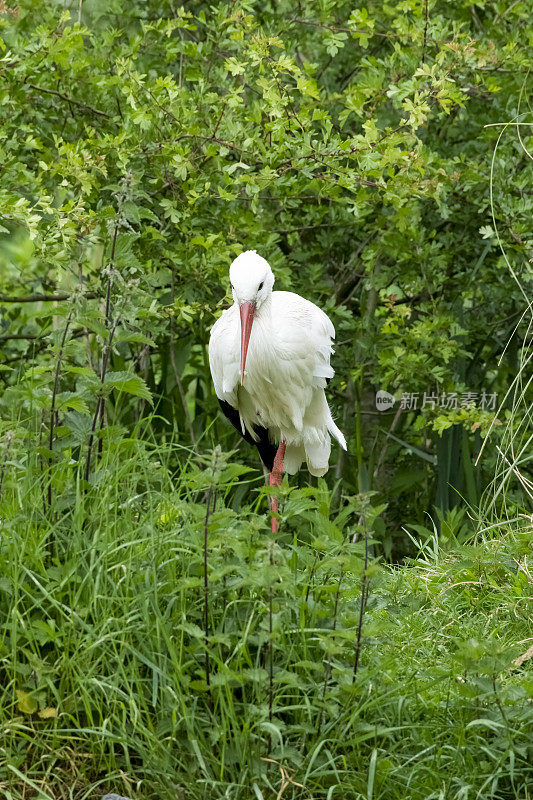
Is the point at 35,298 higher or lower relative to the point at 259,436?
higher

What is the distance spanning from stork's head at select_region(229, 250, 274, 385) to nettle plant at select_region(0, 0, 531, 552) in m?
0.32

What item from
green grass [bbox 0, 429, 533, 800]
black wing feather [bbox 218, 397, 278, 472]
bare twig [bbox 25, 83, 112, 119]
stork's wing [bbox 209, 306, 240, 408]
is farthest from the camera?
black wing feather [bbox 218, 397, 278, 472]

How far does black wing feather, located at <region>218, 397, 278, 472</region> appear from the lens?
4845mm

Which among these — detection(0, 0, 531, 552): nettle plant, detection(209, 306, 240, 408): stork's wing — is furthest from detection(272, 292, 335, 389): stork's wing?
detection(0, 0, 531, 552): nettle plant

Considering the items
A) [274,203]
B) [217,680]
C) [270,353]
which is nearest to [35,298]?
[274,203]

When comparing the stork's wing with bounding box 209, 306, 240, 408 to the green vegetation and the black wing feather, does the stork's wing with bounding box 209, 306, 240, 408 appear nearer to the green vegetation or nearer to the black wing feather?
the green vegetation

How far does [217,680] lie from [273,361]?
204cm

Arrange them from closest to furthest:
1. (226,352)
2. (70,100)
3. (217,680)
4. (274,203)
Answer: (217,680) < (226,352) < (70,100) < (274,203)

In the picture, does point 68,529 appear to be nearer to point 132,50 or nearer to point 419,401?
point 132,50

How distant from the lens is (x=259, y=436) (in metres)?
4.96

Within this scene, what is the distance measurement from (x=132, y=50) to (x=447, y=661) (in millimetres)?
2780

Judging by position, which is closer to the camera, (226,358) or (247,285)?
(247,285)

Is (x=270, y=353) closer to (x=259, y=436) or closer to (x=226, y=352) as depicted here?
(x=226, y=352)

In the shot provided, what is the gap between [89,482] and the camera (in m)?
3.00
